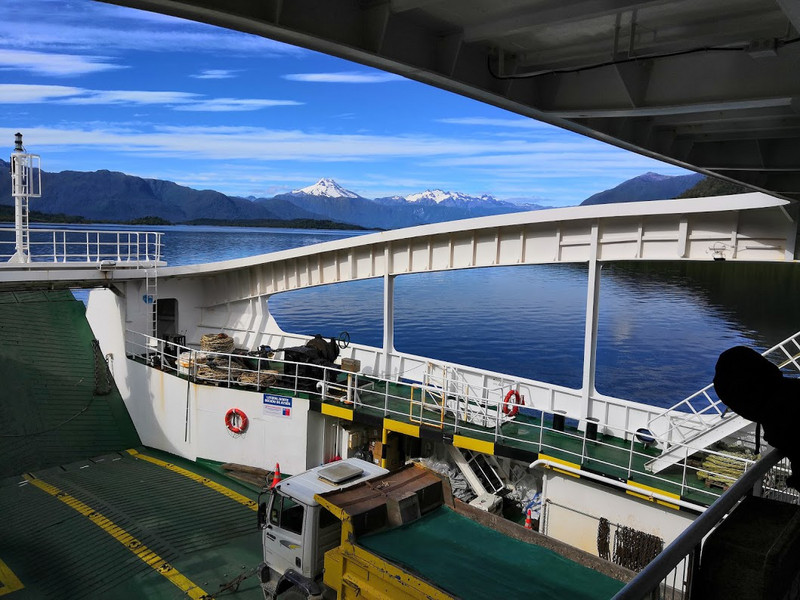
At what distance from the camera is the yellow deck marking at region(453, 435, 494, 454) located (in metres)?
10.6

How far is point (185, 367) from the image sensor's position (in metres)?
14.3

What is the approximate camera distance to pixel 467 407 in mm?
11641

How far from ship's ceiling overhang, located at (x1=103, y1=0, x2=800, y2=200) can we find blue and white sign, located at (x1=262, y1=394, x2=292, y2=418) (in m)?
8.70

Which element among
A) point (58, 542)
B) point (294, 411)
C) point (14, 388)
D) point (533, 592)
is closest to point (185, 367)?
point (294, 411)

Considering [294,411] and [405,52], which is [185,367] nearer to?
[294,411]

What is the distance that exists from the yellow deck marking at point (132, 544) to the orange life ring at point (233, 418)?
128 inches

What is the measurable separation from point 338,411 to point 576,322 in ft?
141

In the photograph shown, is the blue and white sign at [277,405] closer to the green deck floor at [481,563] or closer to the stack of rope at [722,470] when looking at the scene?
the green deck floor at [481,563]

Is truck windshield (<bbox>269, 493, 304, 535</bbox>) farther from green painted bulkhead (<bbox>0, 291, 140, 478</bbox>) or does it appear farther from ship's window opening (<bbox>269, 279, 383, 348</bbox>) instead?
ship's window opening (<bbox>269, 279, 383, 348</bbox>)

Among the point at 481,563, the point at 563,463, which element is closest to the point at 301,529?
the point at 481,563

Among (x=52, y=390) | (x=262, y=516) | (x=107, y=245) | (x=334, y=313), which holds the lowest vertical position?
(x=334, y=313)

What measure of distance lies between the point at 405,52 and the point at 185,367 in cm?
1130

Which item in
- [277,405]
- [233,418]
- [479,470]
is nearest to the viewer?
[479,470]

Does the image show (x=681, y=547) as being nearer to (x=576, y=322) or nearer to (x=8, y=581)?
(x=8, y=581)
